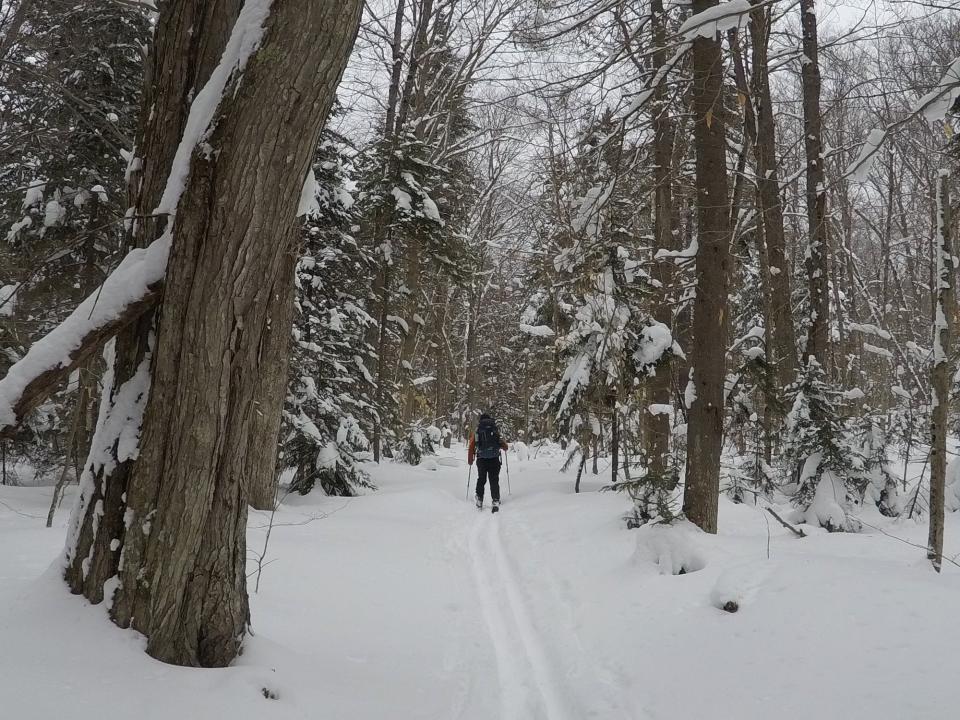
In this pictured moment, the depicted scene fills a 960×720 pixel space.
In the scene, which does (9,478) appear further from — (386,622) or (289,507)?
(386,622)

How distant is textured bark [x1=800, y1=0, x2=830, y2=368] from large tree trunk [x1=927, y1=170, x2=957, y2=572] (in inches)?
223

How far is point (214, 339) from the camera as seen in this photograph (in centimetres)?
294

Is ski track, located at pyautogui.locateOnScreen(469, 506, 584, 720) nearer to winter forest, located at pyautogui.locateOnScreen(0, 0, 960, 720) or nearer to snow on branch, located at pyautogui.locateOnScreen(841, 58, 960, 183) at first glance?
winter forest, located at pyautogui.locateOnScreen(0, 0, 960, 720)

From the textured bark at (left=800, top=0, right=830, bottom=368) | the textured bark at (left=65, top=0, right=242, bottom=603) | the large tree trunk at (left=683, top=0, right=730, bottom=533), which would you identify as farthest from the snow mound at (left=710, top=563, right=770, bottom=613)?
the textured bark at (left=800, top=0, right=830, bottom=368)

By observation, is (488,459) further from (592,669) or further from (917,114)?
(917,114)

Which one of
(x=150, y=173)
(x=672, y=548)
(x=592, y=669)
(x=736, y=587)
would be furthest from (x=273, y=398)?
(x=736, y=587)

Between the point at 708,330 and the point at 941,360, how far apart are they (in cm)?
220

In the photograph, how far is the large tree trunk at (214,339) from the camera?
114 inches

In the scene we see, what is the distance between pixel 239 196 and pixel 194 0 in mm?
1109

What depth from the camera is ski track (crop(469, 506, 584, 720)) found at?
387cm

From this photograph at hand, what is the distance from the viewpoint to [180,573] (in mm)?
3010

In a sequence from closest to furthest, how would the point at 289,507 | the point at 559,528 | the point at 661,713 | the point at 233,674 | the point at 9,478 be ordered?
the point at 233,674
the point at 661,713
the point at 559,528
the point at 289,507
the point at 9,478

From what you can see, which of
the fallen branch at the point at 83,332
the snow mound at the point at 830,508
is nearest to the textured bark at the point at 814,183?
the snow mound at the point at 830,508

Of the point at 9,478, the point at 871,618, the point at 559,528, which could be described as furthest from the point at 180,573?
the point at 9,478
